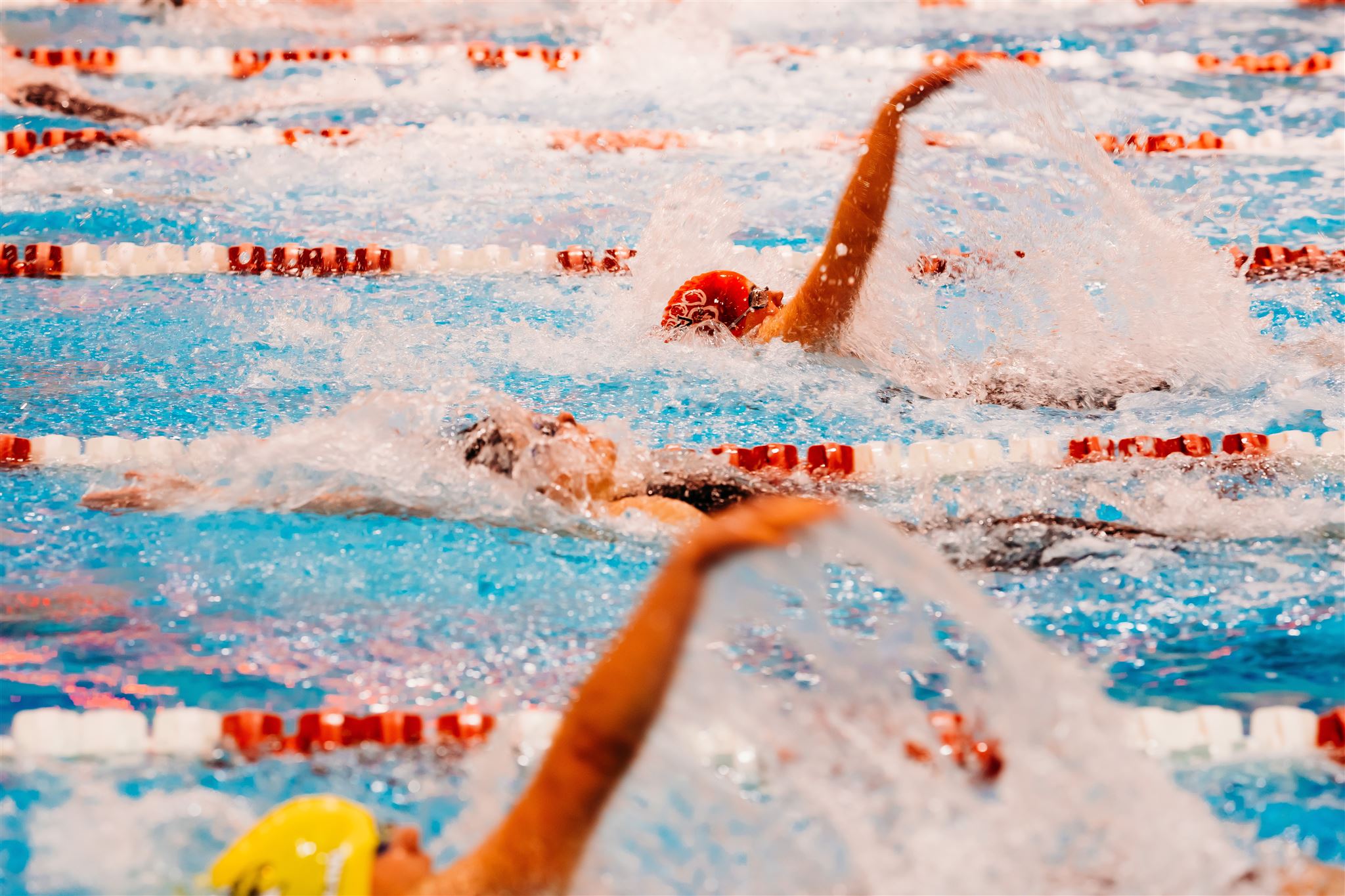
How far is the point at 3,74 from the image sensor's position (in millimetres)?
5453

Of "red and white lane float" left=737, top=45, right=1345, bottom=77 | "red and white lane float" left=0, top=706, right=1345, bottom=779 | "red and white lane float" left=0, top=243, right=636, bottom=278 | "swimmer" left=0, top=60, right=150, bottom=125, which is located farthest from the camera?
"red and white lane float" left=737, top=45, right=1345, bottom=77

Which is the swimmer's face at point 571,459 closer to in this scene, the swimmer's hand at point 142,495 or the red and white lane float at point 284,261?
the swimmer's hand at point 142,495

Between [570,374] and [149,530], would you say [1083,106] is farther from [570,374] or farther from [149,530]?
[149,530]

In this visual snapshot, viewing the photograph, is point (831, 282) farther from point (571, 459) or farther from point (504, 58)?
point (504, 58)

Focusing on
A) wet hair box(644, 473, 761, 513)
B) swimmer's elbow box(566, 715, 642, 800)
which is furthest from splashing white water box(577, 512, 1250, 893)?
wet hair box(644, 473, 761, 513)

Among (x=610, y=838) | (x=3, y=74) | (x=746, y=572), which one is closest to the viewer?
(x=746, y=572)

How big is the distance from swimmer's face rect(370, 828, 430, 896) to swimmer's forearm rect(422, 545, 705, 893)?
12 centimetres

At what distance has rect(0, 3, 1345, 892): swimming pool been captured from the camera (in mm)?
2066

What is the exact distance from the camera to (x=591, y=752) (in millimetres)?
1171

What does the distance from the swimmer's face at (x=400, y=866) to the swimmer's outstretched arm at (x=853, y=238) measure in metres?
1.84

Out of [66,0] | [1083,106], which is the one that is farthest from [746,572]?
[66,0]

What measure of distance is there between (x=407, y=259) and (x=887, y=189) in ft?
5.82

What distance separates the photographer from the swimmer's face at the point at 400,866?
144cm

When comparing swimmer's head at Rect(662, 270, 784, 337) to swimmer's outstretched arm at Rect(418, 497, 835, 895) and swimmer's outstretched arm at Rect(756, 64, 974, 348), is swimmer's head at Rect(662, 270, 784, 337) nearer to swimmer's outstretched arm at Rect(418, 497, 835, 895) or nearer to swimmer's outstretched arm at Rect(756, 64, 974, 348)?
swimmer's outstretched arm at Rect(756, 64, 974, 348)
